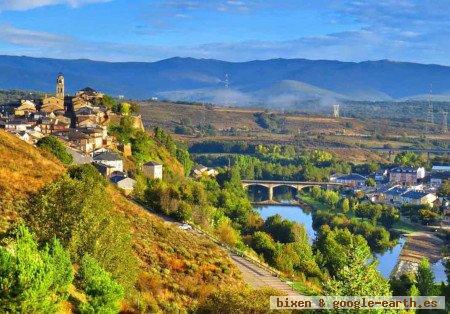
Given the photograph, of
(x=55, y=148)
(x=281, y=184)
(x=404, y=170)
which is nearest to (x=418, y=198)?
(x=404, y=170)

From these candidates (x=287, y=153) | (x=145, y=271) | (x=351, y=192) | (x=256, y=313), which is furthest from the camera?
(x=287, y=153)

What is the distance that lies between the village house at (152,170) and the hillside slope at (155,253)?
37.3 ft

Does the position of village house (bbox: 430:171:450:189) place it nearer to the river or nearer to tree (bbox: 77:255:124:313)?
the river

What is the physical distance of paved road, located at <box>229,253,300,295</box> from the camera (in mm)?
18234

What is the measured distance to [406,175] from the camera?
75.1 meters

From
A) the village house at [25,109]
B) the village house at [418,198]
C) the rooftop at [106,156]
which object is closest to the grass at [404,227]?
the village house at [418,198]

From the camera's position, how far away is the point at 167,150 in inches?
1727

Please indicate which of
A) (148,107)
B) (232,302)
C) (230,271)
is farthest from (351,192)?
(148,107)

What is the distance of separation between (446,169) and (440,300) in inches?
2640

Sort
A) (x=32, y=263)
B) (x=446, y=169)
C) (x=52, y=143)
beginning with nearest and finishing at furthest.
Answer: (x=32, y=263) < (x=52, y=143) < (x=446, y=169)

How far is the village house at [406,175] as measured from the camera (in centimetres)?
7388

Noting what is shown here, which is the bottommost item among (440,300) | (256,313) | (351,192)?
(351,192)

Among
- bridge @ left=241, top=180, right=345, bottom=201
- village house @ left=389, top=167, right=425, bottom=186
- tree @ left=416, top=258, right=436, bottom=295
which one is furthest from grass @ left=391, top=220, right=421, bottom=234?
tree @ left=416, top=258, right=436, bottom=295

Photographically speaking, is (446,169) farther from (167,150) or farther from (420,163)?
(167,150)
